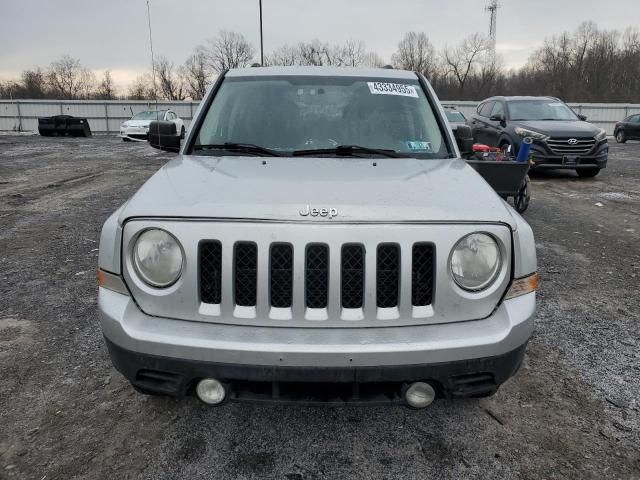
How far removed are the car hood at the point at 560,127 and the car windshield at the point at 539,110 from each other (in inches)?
11.6

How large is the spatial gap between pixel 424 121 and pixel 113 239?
6.99ft

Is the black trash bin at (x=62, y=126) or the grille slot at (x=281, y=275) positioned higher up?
the black trash bin at (x=62, y=126)

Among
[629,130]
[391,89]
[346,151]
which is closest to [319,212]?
[346,151]

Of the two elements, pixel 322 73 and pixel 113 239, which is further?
pixel 322 73

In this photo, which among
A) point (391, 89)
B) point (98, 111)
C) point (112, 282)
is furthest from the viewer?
point (98, 111)

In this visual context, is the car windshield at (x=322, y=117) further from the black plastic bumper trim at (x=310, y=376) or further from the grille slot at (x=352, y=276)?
the black plastic bumper trim at (x=310, y=376)

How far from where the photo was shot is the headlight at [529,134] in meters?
10.2

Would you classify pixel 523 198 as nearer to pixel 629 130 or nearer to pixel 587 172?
pixel 587 172

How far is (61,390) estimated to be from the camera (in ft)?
9.07

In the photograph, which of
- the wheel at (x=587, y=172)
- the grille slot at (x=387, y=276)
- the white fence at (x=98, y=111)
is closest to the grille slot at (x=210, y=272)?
the grille slot at (x=387, y=276)

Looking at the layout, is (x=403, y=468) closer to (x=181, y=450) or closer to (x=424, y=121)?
(x=181, y=450)

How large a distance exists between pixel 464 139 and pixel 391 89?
0.66 m

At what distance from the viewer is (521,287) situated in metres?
2.07

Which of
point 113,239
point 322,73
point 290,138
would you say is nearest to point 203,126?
point 290,138
